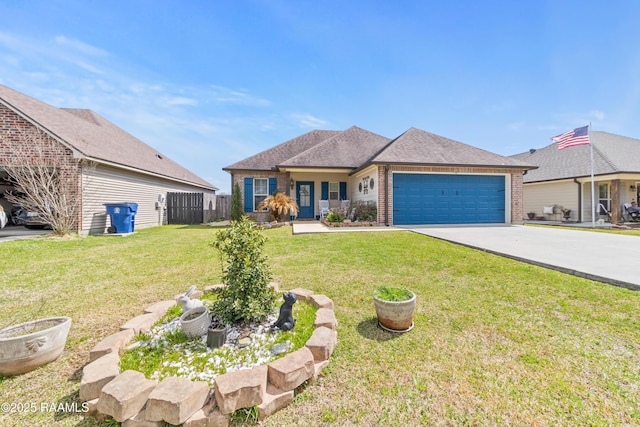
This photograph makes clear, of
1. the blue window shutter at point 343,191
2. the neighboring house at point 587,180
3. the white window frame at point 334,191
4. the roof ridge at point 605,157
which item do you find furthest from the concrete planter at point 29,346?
the neighboring house at point 587,180

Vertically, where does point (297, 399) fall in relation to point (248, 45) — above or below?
below

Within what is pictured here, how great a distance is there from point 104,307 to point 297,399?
3.05 metres

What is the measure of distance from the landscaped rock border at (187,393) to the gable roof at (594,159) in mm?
18687

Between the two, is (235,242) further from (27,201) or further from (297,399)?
(27,201)

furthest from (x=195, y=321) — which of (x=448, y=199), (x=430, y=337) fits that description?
(x=448, y=199)

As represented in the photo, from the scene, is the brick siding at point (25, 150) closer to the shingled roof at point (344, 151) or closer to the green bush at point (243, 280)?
the shingled roof at point (344, 151)

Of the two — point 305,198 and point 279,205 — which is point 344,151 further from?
point 279,205

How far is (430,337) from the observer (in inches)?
97.8

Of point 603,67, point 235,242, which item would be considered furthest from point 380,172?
point 603,67

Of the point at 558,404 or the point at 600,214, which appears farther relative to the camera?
the point at 600,214

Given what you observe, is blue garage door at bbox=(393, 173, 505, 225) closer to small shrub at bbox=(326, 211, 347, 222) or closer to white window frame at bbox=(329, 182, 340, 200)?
small shrub at bbox=(326, 211, 347, 222)

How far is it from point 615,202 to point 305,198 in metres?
16.3

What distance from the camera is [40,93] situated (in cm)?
1278

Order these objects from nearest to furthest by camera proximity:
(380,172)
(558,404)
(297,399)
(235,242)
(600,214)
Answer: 1. (558,404)
2. (297,399)
3. (235,242)
4. (380,172)
5. (600,214)
